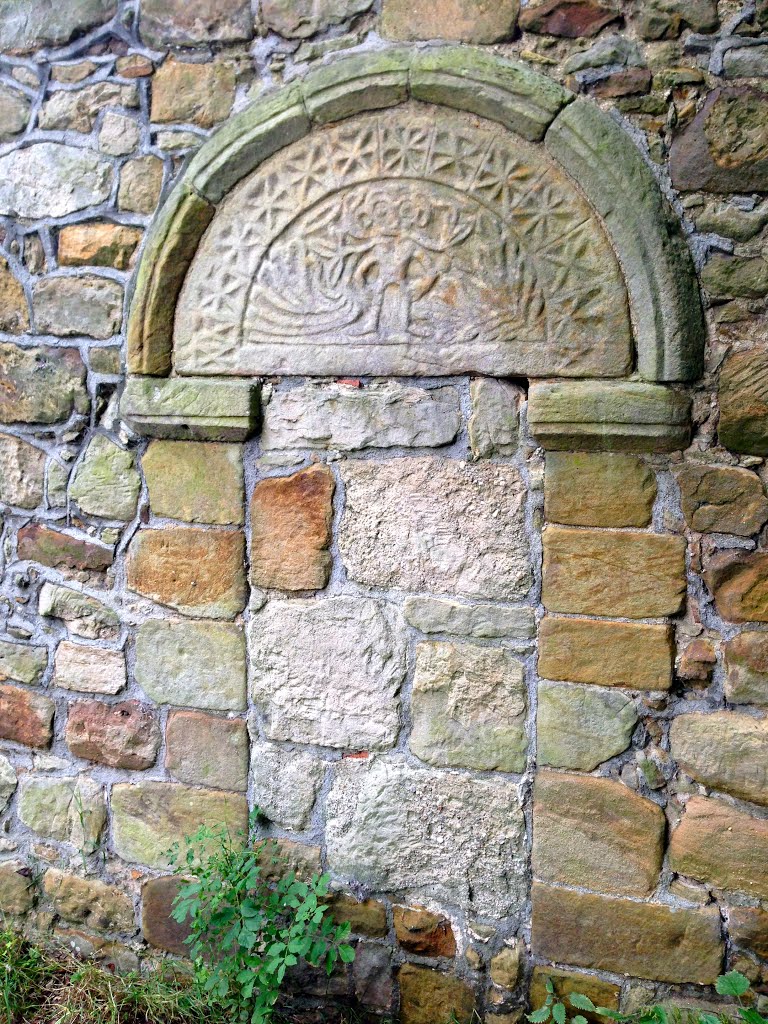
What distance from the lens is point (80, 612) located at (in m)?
2.43

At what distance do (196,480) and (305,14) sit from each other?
1.29m

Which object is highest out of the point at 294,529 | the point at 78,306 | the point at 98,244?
the point at 98,244

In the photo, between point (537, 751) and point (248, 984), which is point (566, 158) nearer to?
point (537, 751)

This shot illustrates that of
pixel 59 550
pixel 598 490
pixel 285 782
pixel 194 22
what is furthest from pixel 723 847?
pixel 194 22

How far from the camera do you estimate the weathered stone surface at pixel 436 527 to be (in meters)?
2.11

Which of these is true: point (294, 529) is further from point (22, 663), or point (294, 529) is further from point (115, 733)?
point (22, 663)

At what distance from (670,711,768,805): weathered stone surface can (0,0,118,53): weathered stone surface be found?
2.52 metres

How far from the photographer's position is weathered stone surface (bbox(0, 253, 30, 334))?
2.38 meters

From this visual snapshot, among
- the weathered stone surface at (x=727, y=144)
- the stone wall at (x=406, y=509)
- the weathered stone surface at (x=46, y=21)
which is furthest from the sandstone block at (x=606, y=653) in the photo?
Answer: the weathered stone surface at (x=46, y=21)

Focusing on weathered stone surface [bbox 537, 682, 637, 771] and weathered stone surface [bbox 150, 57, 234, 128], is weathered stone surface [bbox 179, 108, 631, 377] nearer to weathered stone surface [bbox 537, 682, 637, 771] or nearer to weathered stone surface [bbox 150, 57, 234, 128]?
weathered stone surface [bbox 150, 57, 234, 128]

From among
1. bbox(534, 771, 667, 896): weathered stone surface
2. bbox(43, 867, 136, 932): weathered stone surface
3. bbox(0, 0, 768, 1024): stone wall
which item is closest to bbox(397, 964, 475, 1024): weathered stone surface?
bbox(0, 0, 768, 1024): stone wall

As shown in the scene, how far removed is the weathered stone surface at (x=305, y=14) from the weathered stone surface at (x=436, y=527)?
1158mm

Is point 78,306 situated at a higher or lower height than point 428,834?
higher

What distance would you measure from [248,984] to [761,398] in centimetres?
205
